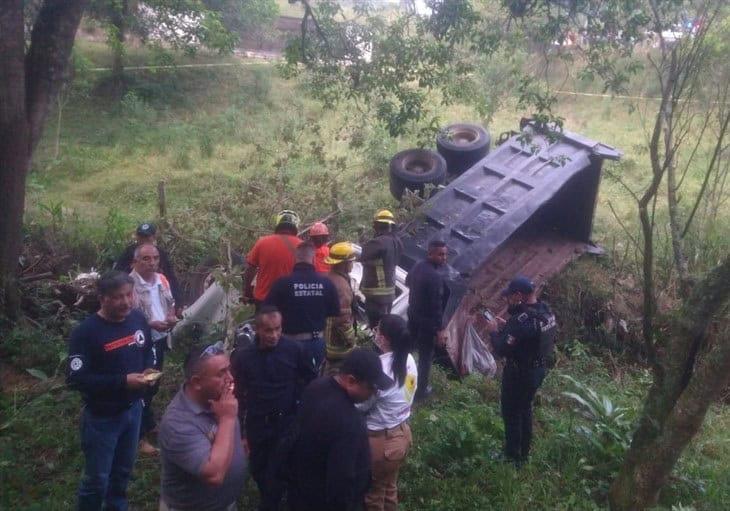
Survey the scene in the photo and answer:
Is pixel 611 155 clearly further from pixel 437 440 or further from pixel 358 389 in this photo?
pixel 358 389

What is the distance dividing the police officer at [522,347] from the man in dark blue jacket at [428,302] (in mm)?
966

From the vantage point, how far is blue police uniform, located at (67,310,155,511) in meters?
3.58

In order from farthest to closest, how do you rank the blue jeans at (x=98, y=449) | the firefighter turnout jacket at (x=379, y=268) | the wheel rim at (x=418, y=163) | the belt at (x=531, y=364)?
the wheel rim at (x=418, y=163), the firefighter turnout jacket at (x=379, y=268), the belt at (x=531, y=364), the blue jeans at (x=98, y=449)

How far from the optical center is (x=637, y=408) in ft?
19.5

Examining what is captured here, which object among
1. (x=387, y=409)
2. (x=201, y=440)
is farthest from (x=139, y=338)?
(x=387, y=409)

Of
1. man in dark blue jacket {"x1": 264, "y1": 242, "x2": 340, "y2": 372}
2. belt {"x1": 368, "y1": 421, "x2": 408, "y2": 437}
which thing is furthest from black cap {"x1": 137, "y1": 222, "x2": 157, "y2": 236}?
belt {"x1": 368, "y1": 421, "x2": 408, "y2": 437}

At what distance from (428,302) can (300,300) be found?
149 centimetres

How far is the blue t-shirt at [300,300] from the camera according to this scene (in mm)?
4586

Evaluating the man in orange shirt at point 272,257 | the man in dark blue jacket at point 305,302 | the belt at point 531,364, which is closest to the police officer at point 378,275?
the man in orange shirt at point 272,257

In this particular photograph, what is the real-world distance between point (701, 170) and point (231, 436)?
13.0m

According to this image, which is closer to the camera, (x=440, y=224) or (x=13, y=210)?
(x=13, y=210)

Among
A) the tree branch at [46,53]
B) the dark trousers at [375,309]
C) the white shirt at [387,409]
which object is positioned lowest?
the dark trousers at [375,309]

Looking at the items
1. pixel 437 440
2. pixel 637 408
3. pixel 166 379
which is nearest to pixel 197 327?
pixel 166 379

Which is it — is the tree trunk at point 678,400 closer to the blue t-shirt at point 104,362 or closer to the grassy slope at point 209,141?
the blue t-shirt at point 104,362
